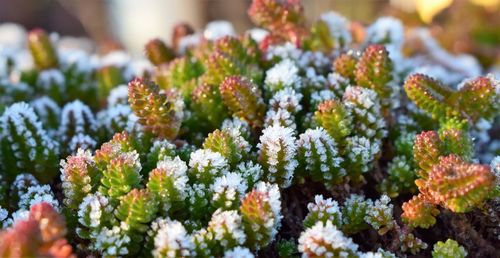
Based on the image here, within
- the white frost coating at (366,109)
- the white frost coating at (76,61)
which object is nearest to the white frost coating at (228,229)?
the white frost coating at (366,109)

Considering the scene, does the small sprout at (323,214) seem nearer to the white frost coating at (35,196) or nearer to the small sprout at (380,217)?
the small sprout at (380,217)

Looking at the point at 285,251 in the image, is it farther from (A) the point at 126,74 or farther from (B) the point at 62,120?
(A) the point at 126,74

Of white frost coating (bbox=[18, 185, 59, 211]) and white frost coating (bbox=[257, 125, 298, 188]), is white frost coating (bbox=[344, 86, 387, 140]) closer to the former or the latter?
white frost coating (bbox=[257, 125, 298, 188])

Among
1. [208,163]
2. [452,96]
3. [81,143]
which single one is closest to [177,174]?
[208,163]

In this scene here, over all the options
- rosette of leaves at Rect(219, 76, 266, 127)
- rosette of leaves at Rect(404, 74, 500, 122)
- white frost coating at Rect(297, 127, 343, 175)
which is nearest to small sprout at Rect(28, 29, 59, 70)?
rosette of leaves at Rect(219, 76, 266, 127)

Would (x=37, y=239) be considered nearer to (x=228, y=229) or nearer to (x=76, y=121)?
(x=228, y=229)

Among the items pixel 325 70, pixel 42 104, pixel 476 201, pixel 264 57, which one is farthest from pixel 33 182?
pixel 476 201
